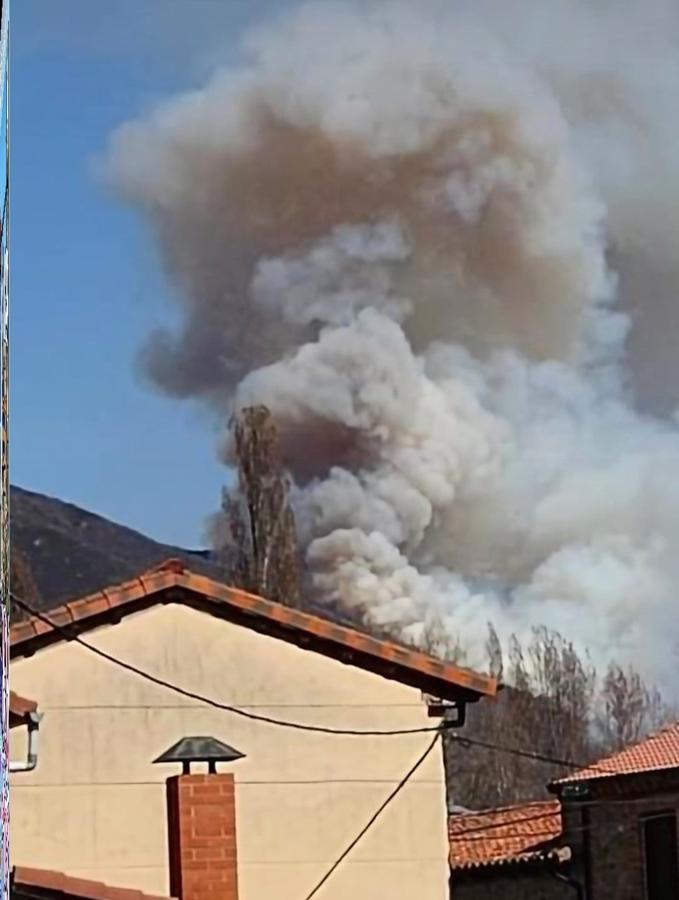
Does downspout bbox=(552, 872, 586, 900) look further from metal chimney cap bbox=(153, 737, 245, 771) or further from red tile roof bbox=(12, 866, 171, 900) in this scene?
red tile roof bbox=(12, 866, 171, 900)

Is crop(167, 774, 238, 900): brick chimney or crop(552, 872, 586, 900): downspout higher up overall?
crop(552, 872, 586, 900): downspout

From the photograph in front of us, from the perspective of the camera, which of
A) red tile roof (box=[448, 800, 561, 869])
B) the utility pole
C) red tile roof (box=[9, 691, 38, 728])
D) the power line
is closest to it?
the utility pole

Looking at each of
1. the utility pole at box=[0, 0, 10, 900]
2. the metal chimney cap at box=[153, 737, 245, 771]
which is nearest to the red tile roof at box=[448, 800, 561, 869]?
the metal chimney cap at box=[153, 737, 245, 771]

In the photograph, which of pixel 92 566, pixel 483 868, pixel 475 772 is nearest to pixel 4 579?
pixel 483 868

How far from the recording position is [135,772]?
10.8m

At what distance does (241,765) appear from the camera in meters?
11.0

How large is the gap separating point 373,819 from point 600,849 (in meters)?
8.34

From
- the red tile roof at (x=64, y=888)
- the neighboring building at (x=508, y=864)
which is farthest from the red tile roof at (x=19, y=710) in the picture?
the neighboring building at (x=508, y=864)

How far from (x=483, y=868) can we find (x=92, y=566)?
134 feet

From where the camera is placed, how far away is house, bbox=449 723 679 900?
18.5m

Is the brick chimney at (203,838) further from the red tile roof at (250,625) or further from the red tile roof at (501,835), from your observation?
the red tile roof at (501,835)

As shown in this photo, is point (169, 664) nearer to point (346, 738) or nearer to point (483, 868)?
point (346, 738)

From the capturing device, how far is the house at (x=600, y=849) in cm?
1850

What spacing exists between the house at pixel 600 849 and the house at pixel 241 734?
Answer: 7567mm
